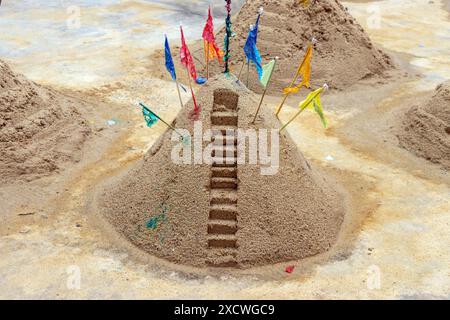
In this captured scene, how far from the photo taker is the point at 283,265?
24.1 feet

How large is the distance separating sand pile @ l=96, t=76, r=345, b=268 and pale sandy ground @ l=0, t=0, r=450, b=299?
249 millimetres

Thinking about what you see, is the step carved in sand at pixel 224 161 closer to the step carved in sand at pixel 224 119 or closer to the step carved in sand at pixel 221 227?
the step carved in sand at pixel 224 119

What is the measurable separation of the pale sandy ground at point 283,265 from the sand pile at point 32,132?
357 mm

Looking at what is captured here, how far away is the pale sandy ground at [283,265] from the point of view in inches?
272

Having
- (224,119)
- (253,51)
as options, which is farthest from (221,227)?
(253,51)

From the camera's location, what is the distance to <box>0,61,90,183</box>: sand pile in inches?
386

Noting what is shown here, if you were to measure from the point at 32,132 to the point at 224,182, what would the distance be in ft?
14.8

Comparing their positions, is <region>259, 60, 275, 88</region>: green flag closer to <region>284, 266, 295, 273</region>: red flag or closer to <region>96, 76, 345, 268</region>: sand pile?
<region>96, 76, 345, 268</region>: sand pile

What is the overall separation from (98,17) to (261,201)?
15.3 meters

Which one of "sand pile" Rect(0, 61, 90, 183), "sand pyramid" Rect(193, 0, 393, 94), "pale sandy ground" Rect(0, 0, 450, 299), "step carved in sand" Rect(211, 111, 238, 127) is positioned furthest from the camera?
"sand pyramid" Rect(193, 0, 393, 94)

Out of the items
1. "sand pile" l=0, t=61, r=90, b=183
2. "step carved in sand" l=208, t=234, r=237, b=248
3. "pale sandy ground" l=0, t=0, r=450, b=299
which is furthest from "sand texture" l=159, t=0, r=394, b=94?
"step carved in sand" l=208, t=234, r=237, b=248

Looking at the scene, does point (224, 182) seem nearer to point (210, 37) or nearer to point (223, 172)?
point (223, 172)

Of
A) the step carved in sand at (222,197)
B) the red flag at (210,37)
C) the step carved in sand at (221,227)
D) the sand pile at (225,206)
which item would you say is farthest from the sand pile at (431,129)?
the step carved in sand at (221,227)

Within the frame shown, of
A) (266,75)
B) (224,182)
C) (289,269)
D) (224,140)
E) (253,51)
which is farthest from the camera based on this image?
(266,75)
